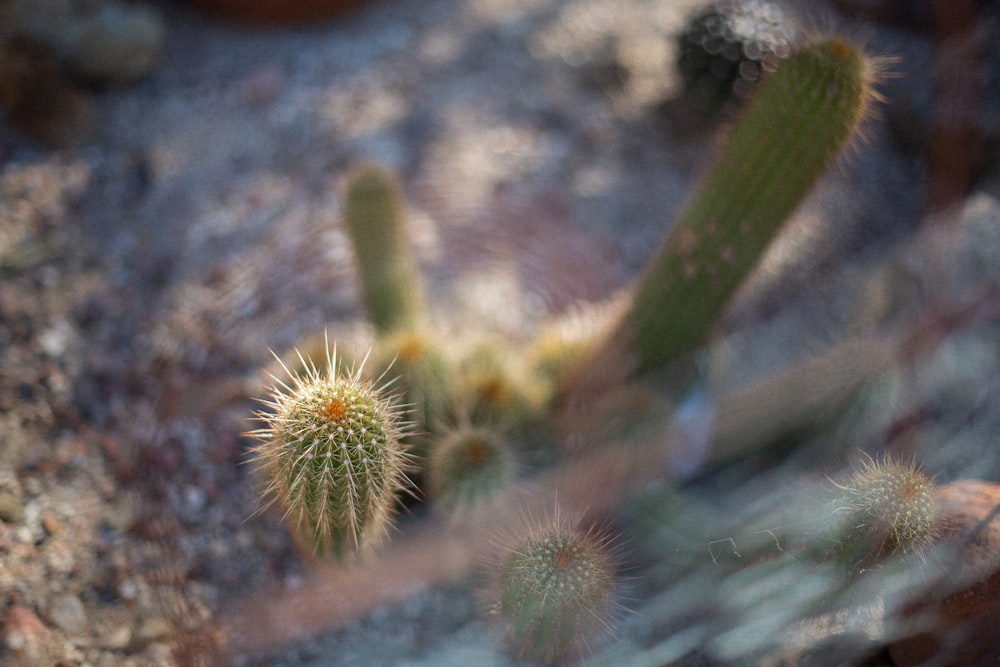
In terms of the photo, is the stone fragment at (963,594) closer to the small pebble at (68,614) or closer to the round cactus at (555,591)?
the round cactus at (555,591)

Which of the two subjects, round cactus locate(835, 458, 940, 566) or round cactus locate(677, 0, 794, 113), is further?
round cactus locate(677, 0, 794, 113)

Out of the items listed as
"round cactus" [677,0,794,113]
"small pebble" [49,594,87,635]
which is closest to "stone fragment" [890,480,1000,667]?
"small pebble" [49,594,87,635]

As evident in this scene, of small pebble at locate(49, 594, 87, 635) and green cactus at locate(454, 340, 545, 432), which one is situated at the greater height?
green cactus at locate(454, 340, 545, 432)

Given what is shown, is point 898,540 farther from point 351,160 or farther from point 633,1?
point 633,1

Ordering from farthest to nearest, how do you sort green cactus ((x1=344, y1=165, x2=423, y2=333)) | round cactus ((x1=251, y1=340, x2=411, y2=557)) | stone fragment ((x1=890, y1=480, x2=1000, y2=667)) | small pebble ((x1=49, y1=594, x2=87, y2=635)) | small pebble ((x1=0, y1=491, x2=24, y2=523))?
green cactus ((x1=344, y1=165, x2=423, y2=333)) → small pebble ((x1=0, y1=491, x2=24, y2=523)) → small pebble ((x1=49, y1=594, x2=87, y2=635)) → stone fragment ((x1=890, y1=480, x2=1000, y2=667)) → round cactus ((x1=251, y1=340, x2=411, y2=557))

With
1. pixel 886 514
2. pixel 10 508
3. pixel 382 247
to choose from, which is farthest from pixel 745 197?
pixel 10 508

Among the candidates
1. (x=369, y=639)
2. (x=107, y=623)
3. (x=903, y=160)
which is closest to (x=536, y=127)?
(x=903, y=160)

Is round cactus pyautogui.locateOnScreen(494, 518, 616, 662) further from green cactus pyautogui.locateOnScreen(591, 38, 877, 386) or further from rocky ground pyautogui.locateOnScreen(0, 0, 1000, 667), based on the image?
green cactus pyautogui.locateOnScreen(591, 38, 877, 386)

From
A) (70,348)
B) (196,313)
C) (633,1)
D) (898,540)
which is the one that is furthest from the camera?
(633,1)
